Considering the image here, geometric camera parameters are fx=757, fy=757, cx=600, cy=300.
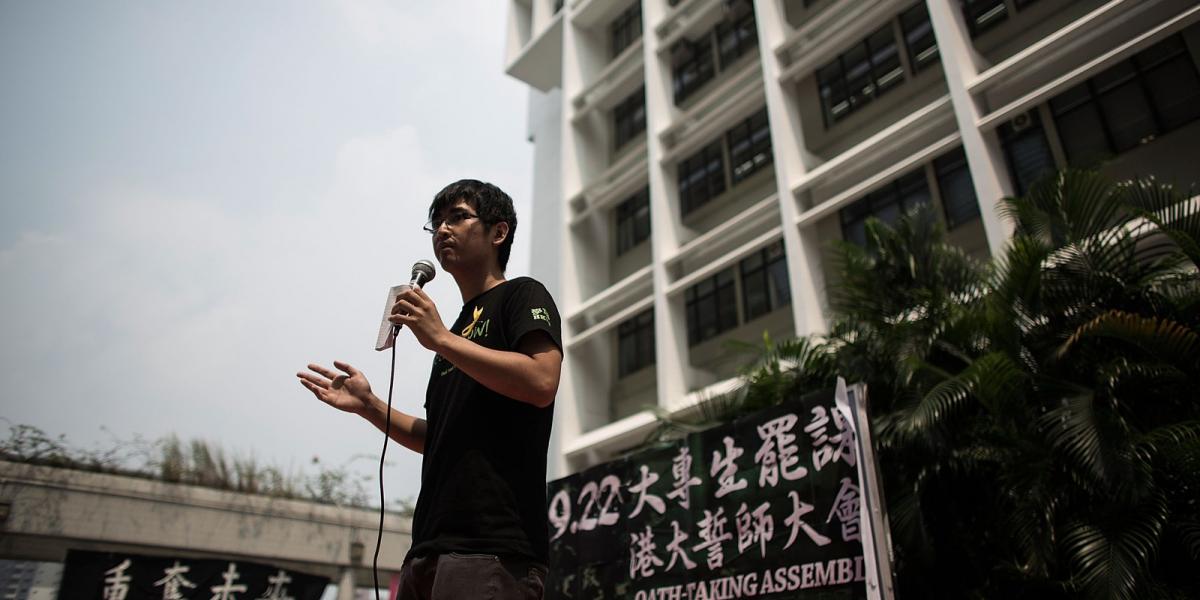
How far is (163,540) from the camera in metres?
9.37

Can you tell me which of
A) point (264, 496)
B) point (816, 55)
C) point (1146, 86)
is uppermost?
point (816, 55)

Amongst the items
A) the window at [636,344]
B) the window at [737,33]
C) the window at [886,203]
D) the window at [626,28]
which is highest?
the window at [626,28]

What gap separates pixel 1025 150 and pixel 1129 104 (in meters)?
1.19

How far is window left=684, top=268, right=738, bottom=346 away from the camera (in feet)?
41.4


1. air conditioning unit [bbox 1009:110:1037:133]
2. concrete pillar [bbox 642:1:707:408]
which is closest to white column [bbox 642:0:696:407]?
concrete pillar [bbox 642:1:707:408]

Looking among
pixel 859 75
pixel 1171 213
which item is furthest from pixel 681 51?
pixel 1171 213

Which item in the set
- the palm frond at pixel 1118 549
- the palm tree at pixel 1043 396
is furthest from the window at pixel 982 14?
the palm frond at pixel 1118 549

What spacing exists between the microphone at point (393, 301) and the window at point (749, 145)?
1132cm

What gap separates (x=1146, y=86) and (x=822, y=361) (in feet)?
17.5

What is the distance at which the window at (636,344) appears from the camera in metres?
13.7

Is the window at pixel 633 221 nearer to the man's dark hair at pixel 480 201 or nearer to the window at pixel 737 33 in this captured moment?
the window at pixel 737 33

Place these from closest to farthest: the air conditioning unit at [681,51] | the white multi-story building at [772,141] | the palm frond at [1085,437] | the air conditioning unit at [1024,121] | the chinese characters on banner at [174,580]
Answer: the palm frond at [1085,437] < the white multi-story building at [772,141] < the chinese characters on banner at [174,580] < the air conditioning unit at [1024,121] < the air conditioning unit at [681,51]

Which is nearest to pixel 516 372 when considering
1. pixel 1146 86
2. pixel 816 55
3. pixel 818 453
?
pixel 818 453

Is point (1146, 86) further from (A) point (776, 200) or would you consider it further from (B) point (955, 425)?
(B) point (955, 425)
